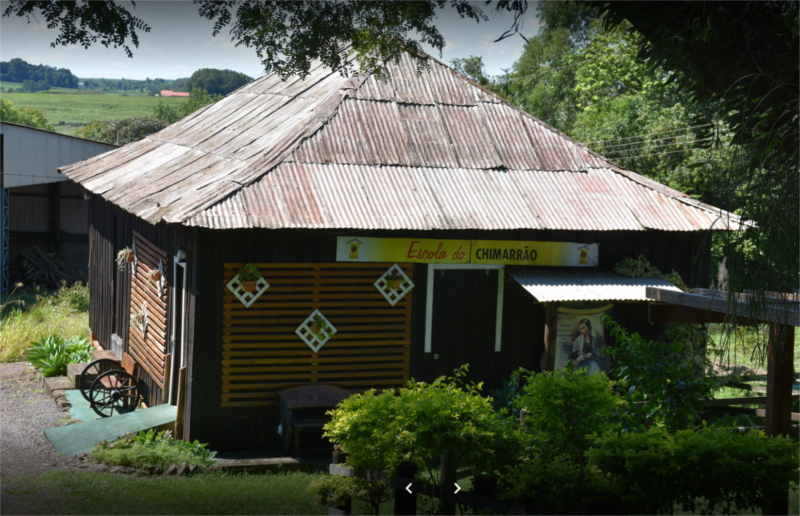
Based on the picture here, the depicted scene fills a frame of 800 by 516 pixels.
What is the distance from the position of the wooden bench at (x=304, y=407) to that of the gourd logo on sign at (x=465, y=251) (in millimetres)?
1822

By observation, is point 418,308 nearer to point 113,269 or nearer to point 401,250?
→ point 401,250

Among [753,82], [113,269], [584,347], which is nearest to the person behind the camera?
[753,82]

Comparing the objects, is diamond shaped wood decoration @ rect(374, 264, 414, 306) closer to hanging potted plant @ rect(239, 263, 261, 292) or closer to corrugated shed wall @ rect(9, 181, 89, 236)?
hanging potted plant @ rect(239, 263, 261, 292)

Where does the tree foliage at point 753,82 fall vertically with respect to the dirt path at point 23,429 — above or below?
above

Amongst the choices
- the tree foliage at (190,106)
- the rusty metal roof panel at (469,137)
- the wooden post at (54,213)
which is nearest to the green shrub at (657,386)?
the rusty metal roof panel at (469,137)

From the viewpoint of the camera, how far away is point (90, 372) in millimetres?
14961

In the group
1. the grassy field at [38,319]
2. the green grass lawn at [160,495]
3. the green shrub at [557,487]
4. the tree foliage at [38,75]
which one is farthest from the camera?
the tree foliage at [38,75]

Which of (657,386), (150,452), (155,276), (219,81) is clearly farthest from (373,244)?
(219,81)

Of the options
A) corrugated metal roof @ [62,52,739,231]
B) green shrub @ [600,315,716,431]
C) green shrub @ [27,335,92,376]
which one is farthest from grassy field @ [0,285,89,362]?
green shrub @ [600,315,716,431]

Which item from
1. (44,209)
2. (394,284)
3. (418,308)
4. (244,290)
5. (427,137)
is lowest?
(418,308)

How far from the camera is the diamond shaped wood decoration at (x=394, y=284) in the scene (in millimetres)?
12203

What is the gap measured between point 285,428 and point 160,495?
102 inches

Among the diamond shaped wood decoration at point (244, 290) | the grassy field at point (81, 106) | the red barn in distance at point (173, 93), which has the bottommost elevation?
the diamond shaped wood decoration at point (244, 290)

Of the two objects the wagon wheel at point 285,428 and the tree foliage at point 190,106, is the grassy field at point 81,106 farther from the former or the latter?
the wagon wheel at point 285,428
